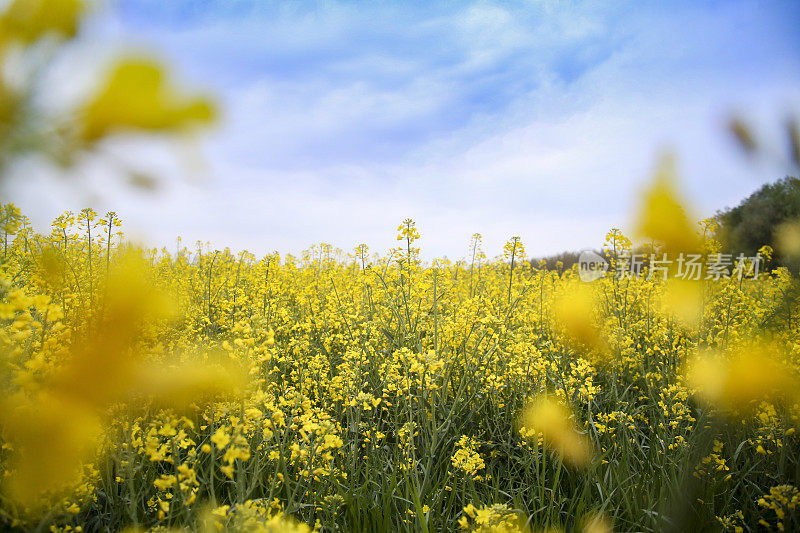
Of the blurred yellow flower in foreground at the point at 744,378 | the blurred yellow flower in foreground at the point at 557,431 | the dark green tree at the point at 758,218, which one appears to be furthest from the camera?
the blurred yellow flower in foreground at the point at 557,431

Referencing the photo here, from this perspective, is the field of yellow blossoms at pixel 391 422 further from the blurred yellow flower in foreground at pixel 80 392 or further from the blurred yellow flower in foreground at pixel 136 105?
the blurred yellow flower in foreground at pixel 136 105

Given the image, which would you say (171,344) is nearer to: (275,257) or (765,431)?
(275,257)

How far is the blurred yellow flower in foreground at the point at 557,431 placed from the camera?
2.87 meters

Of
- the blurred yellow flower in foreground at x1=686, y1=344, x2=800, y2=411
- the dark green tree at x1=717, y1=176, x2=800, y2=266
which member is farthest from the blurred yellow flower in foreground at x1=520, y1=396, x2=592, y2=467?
the dark green tree at x1=717, y1=176, x2=800, y2=266

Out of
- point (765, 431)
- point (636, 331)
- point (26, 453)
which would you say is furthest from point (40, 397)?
point (636, 331)

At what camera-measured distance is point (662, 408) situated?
2.99m

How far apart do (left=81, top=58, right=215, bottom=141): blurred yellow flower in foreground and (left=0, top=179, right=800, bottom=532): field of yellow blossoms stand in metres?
0.38

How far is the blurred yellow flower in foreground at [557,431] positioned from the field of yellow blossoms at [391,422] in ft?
0.05

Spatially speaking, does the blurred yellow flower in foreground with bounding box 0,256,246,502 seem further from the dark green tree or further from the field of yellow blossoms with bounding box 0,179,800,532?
the dark green tree

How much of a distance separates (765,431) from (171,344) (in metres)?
4.10

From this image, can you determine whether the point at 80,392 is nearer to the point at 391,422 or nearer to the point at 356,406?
the point at 356,406

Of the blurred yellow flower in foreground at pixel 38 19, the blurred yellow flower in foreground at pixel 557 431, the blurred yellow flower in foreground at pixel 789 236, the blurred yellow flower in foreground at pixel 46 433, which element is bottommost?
the blurred yellow flower in foreground at pixel 557 431

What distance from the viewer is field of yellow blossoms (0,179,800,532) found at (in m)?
1.05

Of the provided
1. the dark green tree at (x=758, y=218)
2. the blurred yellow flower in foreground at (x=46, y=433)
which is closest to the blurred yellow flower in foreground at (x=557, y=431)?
the dark green tree at (x=758, y=218)
